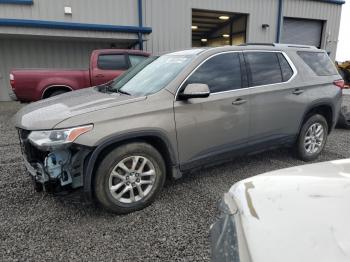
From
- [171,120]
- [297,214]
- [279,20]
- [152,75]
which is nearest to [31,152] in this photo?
[171,120]

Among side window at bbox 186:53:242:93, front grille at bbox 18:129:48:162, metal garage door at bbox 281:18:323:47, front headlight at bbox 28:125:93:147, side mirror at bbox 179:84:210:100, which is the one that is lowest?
front grille at bbox 18:129:48:162

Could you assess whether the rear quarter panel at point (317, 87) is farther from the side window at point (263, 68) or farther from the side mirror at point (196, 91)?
the side mirror at point (196, 91)

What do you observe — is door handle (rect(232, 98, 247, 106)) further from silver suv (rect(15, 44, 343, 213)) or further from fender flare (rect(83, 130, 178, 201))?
Result: fender flare (rect(83, 130, 178, 201))

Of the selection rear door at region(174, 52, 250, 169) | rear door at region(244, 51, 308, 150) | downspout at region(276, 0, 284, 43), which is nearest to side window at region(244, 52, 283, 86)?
rear door at region(244, 51, 308, 150)

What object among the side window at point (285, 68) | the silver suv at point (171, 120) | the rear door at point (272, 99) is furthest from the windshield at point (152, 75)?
the side window at point (285, 68)

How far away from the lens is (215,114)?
321 cm

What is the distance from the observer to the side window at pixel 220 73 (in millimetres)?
3211

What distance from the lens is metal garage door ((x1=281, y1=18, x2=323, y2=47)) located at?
51.6 feet

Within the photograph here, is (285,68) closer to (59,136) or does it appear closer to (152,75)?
(152,75)

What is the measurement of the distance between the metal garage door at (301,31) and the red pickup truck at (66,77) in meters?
11.3

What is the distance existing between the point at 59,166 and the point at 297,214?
2.12 m

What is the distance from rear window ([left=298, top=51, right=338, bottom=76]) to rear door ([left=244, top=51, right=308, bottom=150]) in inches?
16.1

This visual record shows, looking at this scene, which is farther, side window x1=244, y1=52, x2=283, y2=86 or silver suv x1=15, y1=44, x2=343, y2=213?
side window x1=244, y1=52, x2=283, y2=86

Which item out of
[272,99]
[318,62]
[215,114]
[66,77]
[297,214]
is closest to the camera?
[297,214]
